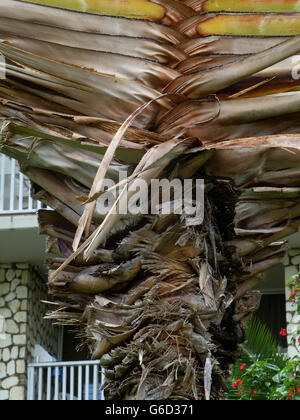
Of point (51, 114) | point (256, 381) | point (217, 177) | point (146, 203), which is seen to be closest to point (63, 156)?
point (51, 114)

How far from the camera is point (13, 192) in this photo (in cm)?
1073

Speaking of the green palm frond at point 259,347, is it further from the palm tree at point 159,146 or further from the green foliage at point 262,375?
the palm tree at point 159,146

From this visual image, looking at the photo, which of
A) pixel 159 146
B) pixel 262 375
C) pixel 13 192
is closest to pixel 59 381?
pixel 13 192

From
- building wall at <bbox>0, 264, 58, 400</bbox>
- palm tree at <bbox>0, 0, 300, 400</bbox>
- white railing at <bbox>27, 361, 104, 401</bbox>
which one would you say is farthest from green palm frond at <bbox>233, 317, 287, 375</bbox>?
palm tree at <bbox>0, 0, 300, 400</bbox>

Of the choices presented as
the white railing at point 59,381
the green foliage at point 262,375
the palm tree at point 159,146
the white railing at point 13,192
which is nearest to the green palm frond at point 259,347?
the green foliage at point 262,375

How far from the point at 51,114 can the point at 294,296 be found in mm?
4635

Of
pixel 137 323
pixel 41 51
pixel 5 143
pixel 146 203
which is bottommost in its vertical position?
pixel 137 323

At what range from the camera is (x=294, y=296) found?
6969mm

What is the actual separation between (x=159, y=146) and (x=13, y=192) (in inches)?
329

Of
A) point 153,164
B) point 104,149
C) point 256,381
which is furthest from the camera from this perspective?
point 256,381

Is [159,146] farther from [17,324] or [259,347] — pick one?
[17,324]

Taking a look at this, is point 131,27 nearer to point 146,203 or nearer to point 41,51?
point 41,51

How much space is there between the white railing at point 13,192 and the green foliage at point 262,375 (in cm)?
367

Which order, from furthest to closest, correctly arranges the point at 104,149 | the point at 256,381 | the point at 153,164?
the point at 256,381 → the point at 104,149 → the point at 153,164
